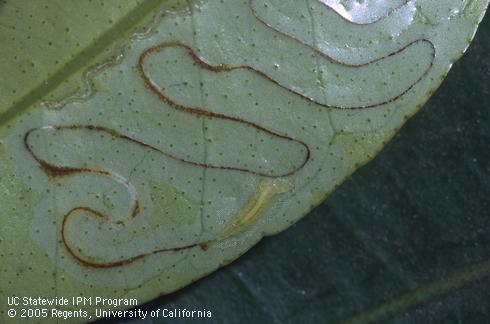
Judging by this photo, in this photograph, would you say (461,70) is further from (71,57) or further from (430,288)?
(71,57)

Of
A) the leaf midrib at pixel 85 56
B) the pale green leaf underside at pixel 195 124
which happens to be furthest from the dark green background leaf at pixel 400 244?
the leaf midrib at pixel 85 56

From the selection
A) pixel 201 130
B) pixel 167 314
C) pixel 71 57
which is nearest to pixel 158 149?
pixel 201 130

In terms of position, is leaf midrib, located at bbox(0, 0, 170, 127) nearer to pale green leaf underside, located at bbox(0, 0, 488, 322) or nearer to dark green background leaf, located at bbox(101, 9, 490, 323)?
pale green leaf underside, located at bbox(0, 0, 488, 322)

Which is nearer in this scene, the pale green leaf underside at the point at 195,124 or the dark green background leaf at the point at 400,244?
the pale green leaf underside at the point at 195,124

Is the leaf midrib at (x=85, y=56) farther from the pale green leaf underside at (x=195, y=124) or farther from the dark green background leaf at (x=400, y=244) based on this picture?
the dark green background leaf at (x=400, y=244)

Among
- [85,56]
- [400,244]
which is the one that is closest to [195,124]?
[85,56]

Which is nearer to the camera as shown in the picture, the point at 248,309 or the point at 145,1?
the point at 145,1
